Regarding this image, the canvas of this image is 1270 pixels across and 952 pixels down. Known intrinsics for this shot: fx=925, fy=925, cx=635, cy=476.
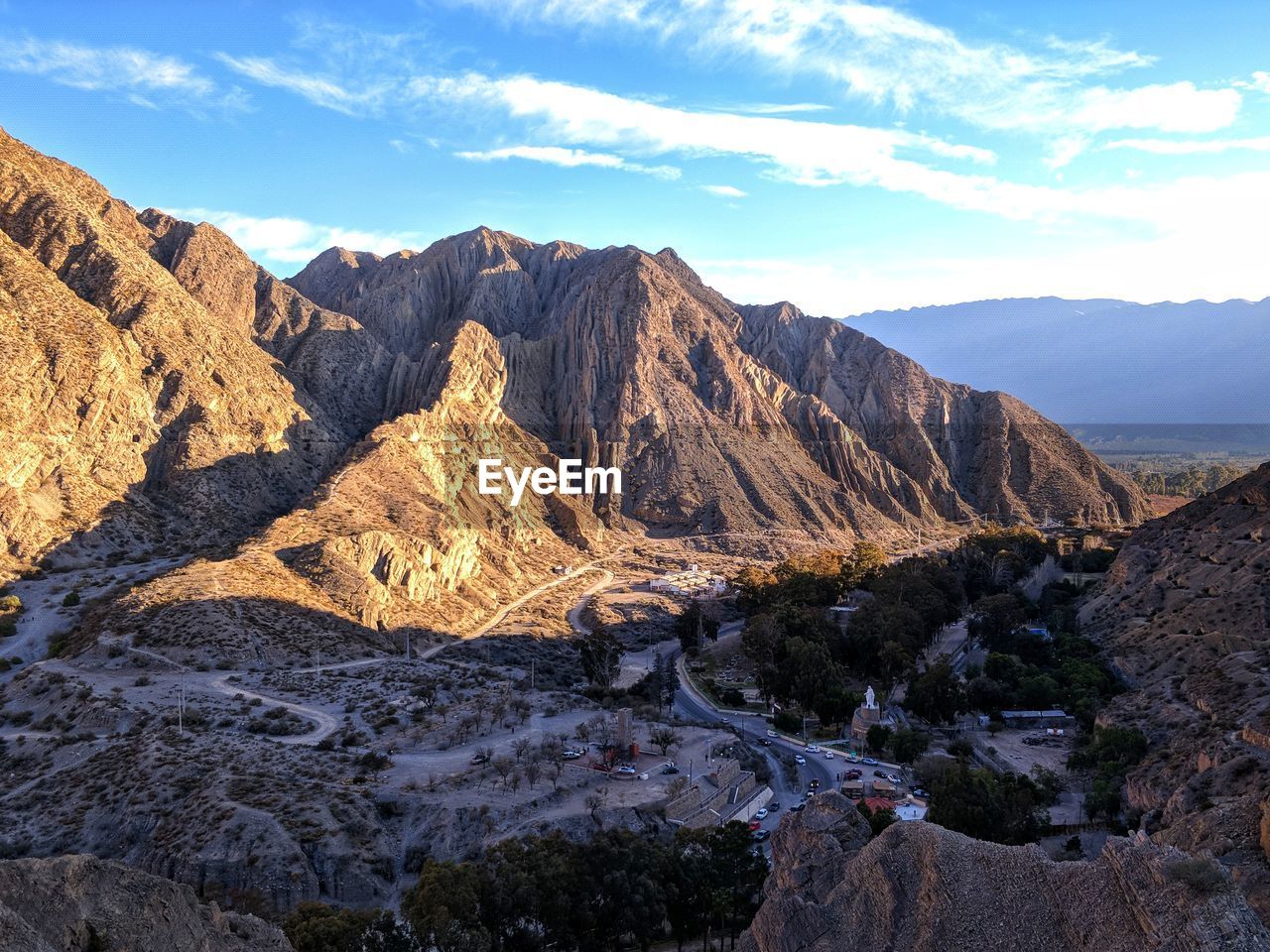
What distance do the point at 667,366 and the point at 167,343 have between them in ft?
239

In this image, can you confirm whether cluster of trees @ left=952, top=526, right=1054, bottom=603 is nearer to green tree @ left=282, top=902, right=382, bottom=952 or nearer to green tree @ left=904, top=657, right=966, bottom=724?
green tree @ left=904, top=657, right=966, bottom=724

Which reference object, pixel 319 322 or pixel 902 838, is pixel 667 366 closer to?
pixel 319 322

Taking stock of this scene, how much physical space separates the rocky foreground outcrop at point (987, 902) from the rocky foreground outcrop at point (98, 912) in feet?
37.5

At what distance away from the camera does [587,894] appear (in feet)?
91.2

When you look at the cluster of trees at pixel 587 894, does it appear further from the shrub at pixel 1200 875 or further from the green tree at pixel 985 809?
the shrub at pixel 1200 875

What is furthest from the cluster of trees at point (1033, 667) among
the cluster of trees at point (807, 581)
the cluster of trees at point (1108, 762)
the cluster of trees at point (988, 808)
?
the cluster of trees at point (988, 808)

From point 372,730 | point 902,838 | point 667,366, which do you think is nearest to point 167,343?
point 372,730

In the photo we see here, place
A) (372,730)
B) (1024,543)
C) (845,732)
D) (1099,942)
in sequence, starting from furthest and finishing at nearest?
(1024,543)
(845,732)
(372,730)
(1099,942)

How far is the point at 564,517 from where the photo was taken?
364 ft

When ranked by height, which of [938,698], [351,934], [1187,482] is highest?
[1187,482]
